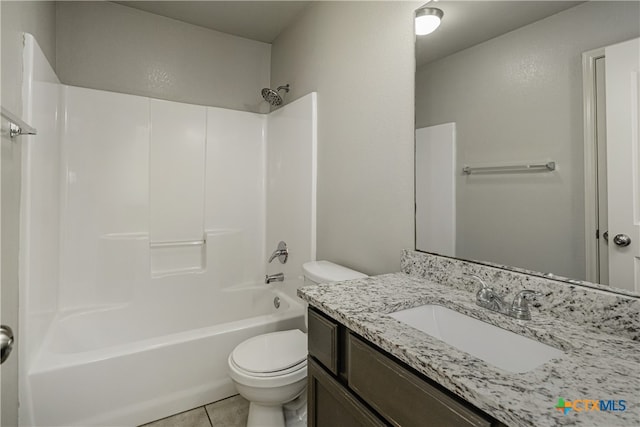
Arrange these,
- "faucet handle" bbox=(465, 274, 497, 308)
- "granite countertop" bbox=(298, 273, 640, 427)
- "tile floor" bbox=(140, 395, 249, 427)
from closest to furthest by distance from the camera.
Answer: "granite countertop" bbox=(298, 273, 640, 427), "faucet handle" bbox=(465, 274, 497, 308), "tile floor" bbox=(140, 395, 249, 427)

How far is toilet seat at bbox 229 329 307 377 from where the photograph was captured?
144 centimetres

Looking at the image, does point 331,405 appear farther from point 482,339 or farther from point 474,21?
point 474,21

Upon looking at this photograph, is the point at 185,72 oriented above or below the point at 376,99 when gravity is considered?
above

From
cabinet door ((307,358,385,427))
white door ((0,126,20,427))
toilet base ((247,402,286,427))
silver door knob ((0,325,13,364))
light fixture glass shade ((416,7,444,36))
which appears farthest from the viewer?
toilet base ((247,402,286,427))

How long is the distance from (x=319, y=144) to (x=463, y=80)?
102cm

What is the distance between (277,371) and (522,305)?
3.47 feet

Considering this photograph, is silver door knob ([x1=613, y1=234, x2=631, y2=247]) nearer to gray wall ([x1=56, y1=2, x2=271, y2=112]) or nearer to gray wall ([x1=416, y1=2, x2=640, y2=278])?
gray wall ([x1=416, y1=2, x2=640, y2=278])

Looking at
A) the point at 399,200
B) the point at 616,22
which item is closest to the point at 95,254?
the point at 399,200

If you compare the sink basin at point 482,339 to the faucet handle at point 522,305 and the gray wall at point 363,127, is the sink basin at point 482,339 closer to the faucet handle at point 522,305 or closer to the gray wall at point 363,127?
the faucet handle at point 522,305

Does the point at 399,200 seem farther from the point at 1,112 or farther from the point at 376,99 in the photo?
the point at 1,112

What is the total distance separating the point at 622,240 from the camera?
2.71ft

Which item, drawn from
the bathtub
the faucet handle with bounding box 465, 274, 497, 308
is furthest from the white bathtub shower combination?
the faucet handle with bounding box 465, 274, 497, 308

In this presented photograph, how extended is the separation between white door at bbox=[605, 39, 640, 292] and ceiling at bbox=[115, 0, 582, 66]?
253 millimetres

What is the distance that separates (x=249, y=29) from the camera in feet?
8.48
